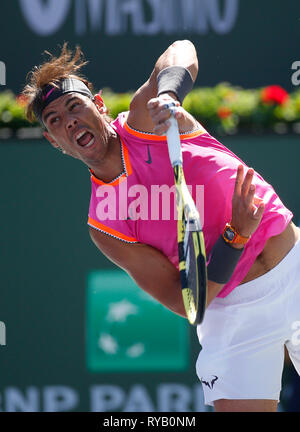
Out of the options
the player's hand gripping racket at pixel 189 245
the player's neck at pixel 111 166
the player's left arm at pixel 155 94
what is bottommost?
the player's hand gripping racket at pixel 189 245

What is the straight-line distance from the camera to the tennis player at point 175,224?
308 cm

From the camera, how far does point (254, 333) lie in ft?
10.6

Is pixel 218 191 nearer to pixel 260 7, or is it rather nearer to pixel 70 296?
pixel 70 296

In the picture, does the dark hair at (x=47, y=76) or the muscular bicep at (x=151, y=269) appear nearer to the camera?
the muscular bicep at (x=151, y=269)

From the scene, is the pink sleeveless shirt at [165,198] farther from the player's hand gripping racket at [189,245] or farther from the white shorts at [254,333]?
the player's hand gripping racket at [189,245]

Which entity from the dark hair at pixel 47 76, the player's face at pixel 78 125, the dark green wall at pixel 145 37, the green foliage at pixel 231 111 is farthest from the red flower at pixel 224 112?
the player's face at pixel 78 125

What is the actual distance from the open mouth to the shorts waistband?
83cm

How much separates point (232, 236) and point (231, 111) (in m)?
2.96

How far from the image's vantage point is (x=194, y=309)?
8.96 feet

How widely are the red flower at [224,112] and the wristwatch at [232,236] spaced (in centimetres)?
286

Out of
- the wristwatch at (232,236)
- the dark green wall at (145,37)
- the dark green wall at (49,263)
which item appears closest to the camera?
the wristwatch at (232,236)

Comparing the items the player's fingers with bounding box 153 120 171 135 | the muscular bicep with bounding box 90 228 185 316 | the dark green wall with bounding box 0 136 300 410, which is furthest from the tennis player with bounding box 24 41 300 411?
the dark green wall with bounding box 0 136 300 410

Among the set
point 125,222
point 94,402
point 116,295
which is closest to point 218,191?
point 125,222

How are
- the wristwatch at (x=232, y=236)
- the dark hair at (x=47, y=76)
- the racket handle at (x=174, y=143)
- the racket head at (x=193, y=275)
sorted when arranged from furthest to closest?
the dark hair at (x=47, y=76), the wristwatch at (x=232, y=236), the racket handle at (x=174, y=143), the racket head at (x=193, y=275)
